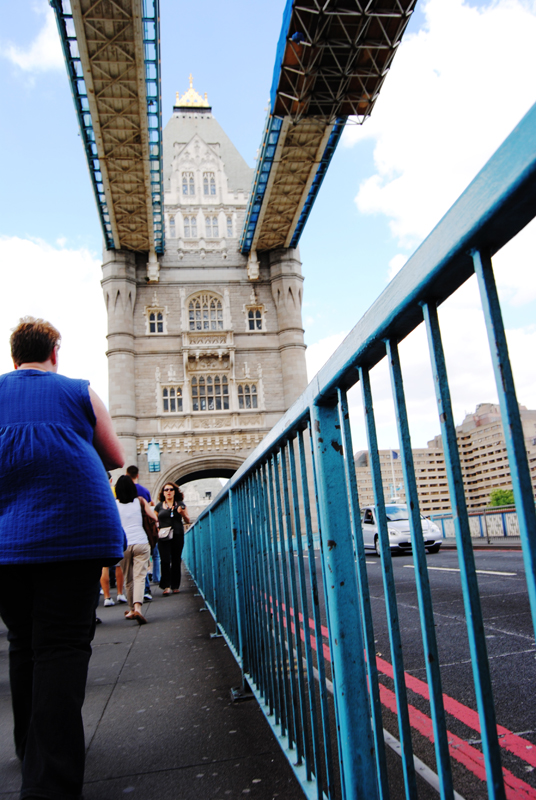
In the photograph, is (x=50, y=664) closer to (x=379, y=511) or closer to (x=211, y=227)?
(x=379, y=511)

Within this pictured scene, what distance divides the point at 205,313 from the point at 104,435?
93.9 ft

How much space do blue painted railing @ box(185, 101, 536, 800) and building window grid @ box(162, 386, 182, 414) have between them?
2670 centimetres

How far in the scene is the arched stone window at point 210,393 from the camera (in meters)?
29.4

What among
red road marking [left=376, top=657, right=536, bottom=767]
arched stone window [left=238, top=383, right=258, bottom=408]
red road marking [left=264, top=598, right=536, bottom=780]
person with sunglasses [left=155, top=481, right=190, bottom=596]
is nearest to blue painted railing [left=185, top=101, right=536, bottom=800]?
red road marking [left=264, top=598, right=536, bottom=780]

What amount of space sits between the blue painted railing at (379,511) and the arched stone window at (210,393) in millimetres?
26910

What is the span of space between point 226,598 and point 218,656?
0.46 meters

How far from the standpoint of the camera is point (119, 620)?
250 inches

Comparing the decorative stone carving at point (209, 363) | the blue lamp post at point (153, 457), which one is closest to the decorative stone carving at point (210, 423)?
the blue lamp post at point (153, 457)

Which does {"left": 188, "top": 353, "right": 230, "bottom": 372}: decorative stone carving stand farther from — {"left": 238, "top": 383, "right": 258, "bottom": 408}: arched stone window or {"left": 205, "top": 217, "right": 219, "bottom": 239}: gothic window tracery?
{"left": 205, "top": 217, "right": 219, "bottom": 239}: gothic window tracery

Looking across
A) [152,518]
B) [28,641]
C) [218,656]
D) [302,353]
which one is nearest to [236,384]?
[302,353]

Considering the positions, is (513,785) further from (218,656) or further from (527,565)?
(218,656)

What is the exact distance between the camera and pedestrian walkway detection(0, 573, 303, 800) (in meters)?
2.09

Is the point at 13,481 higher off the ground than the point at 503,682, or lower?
higher

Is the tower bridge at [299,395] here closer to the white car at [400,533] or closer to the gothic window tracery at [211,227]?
the gothic window tracery at [211,227]
